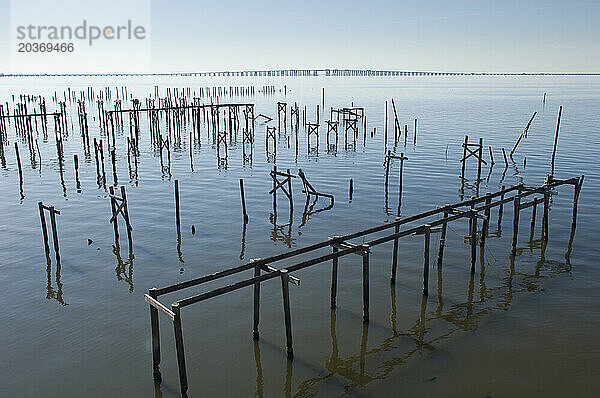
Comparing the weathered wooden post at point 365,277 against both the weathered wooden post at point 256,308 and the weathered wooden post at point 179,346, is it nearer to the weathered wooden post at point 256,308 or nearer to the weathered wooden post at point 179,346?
the weathered wooden post at point 256,308

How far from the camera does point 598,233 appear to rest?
63.9 ft

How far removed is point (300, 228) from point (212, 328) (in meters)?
8.72

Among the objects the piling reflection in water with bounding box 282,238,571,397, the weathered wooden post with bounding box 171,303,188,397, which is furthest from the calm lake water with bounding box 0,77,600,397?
the weathered wooden post with bounding box 171,303,188,397

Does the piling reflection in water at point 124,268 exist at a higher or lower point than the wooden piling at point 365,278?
lower

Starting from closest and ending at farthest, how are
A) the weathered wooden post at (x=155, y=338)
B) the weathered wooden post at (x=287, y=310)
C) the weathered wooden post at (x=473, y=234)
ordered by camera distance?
the weathered wooden post at (x=155, y=338) < the weathered wooden post at (x=287, y=310) < the weathered wooden post at (x=473, y=234)

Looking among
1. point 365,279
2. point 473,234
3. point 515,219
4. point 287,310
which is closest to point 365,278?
point 365,279

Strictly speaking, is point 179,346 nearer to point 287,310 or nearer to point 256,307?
point 287,310

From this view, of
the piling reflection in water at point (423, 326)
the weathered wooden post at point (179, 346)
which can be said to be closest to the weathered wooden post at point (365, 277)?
the piling reflection in water at point (423, 326)

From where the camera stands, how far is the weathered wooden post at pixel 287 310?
34.8 feet

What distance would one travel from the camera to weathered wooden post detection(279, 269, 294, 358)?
1060cm

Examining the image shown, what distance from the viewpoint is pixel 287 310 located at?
10.8 metres

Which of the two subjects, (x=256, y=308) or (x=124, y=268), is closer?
(x=256, y=308)

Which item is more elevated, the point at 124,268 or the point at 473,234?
the point at 473,234

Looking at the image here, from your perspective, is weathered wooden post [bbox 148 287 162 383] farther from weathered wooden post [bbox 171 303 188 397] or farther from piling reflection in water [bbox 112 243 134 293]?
piling reflection in water [bbox 112 243 134 293]
